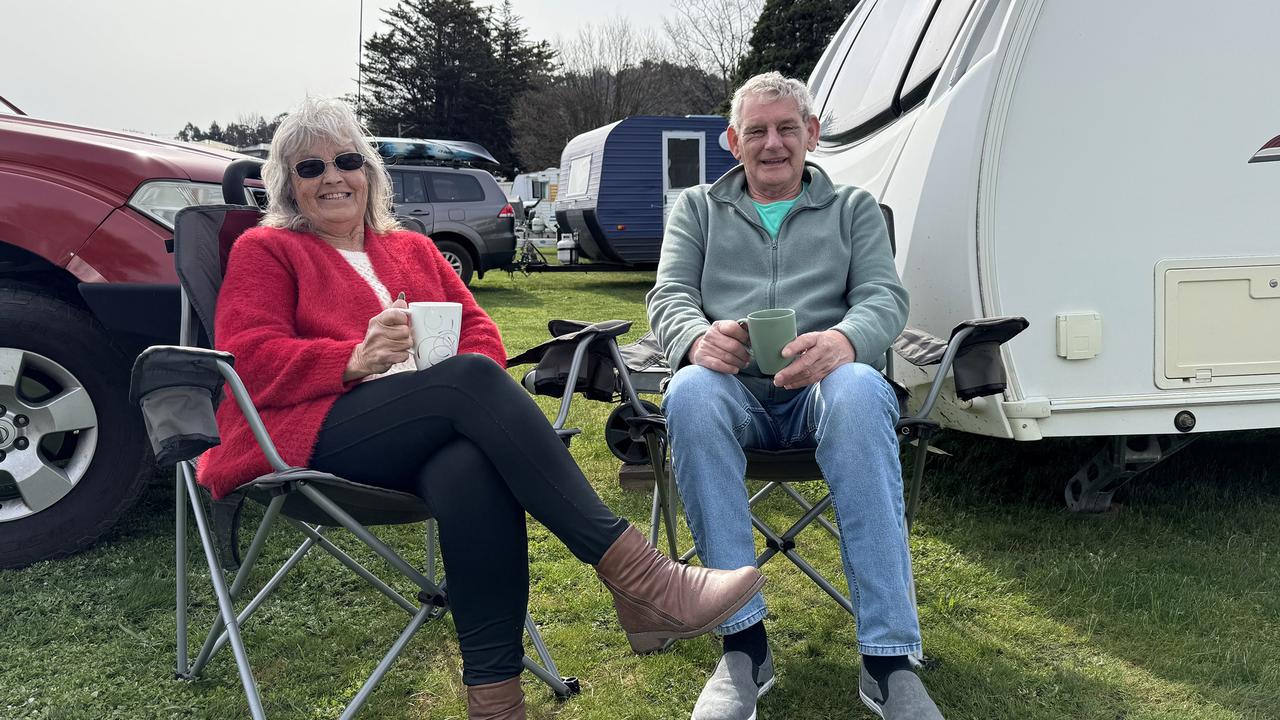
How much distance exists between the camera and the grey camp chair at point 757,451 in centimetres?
209

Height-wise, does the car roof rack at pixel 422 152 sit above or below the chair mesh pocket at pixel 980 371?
above

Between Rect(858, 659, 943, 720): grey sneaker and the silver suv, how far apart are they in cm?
931

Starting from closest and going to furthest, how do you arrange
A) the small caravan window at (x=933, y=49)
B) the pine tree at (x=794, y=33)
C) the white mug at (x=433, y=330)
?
the white mug at (x=433, y=330)
the small caravan window at (x=933, y=49)
the pine tree at (x=794, y=33)

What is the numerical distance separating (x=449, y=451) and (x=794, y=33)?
20.1 meters

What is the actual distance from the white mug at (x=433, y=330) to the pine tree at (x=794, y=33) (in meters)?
18.0

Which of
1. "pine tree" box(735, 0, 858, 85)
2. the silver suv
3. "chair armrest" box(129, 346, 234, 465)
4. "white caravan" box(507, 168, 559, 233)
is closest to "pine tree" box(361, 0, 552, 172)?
"white caravan" box(507, 168, 559, 233)

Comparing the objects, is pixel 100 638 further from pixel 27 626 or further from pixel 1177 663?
pixel 1177 663

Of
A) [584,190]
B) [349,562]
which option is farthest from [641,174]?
[349,562]

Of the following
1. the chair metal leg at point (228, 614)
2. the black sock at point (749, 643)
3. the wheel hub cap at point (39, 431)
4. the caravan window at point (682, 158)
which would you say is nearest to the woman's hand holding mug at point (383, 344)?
the chair metal leg at point (228, 614)

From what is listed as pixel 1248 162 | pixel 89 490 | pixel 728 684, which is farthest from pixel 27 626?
pixel 1248 162

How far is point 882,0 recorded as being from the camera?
3.82 metres

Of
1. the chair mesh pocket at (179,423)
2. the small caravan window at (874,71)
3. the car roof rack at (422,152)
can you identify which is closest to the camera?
the chair mesh pocket at (179,423)

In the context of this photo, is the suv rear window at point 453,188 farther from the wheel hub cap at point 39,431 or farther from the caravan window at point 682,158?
the wheel hub cap at point 39,431

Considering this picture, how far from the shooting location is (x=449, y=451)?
1.85 meters
